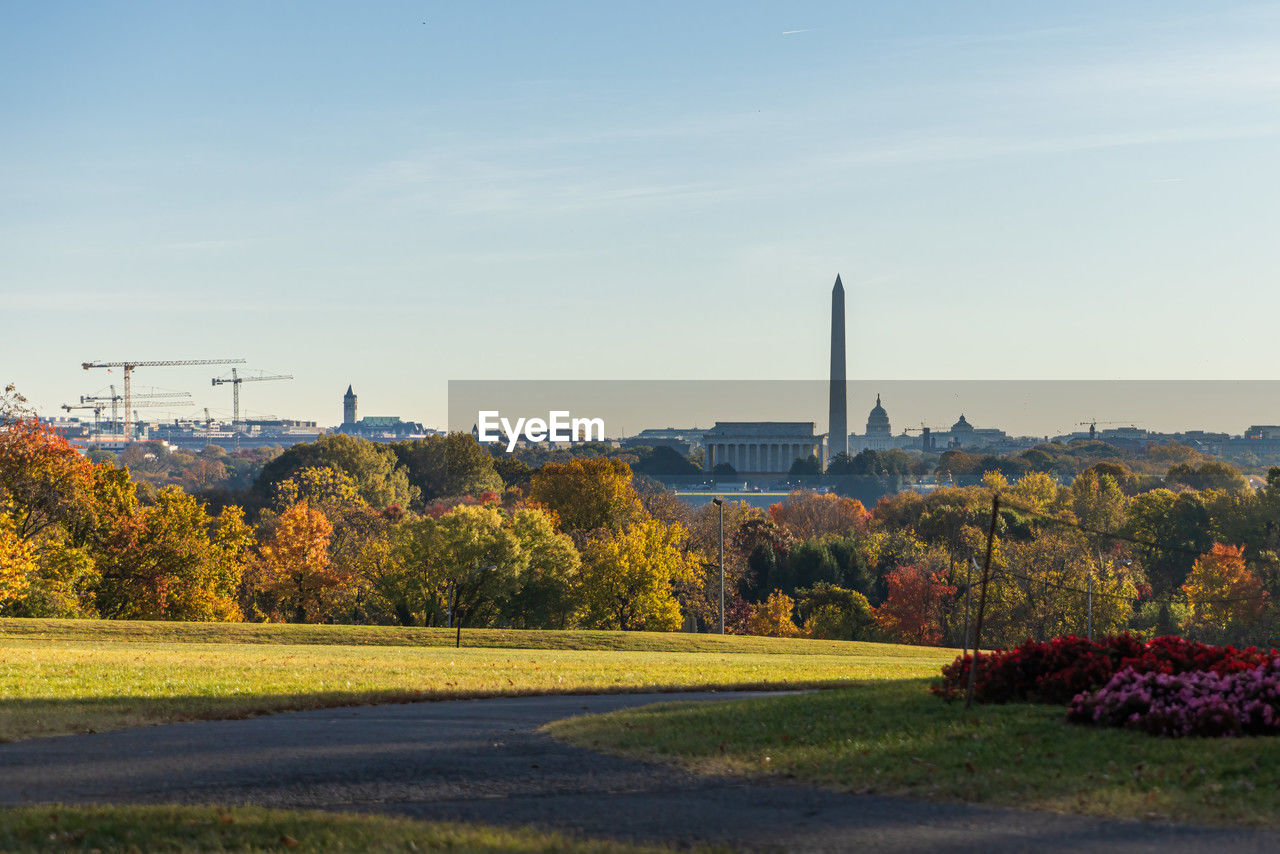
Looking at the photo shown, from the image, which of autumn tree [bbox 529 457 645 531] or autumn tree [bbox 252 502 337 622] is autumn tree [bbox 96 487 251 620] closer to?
autumn tree [bbox 252 502 337 622]

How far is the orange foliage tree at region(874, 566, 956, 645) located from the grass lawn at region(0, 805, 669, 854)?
74.6m

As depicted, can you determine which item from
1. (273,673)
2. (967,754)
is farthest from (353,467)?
(967,754)

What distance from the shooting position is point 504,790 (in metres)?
14.3

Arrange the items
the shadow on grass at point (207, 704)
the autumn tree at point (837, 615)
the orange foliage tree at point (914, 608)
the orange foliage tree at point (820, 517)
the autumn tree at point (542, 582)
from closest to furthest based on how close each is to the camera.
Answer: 1. the shadow on grass at point (207, 704)
2. the autumn tree at point (542, 582)
3. the autumn tree at point (837, 615)
4. the orange foliage tree at point (914, 608)
5. the orange foliage tree at point (820, 517)

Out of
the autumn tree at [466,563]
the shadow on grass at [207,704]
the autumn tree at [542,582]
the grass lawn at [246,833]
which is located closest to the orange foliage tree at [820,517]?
the autumn tree at [542,582]

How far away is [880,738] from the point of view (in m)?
16.4

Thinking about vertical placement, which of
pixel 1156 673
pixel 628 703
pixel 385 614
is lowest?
pixel 385 614

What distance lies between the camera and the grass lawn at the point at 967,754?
514 inches

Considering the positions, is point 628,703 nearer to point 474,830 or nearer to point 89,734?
point 89,734

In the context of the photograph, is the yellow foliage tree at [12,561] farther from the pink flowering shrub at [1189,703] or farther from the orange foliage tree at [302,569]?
the pink flowering shrub at [1189,703]

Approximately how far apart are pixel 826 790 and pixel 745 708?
5918 millimetres

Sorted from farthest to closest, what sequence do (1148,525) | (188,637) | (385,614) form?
(1148,525), (385,614), (188,637)

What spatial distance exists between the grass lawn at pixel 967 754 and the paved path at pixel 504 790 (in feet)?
1.95

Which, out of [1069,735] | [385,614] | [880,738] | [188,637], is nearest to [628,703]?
[880,738]
